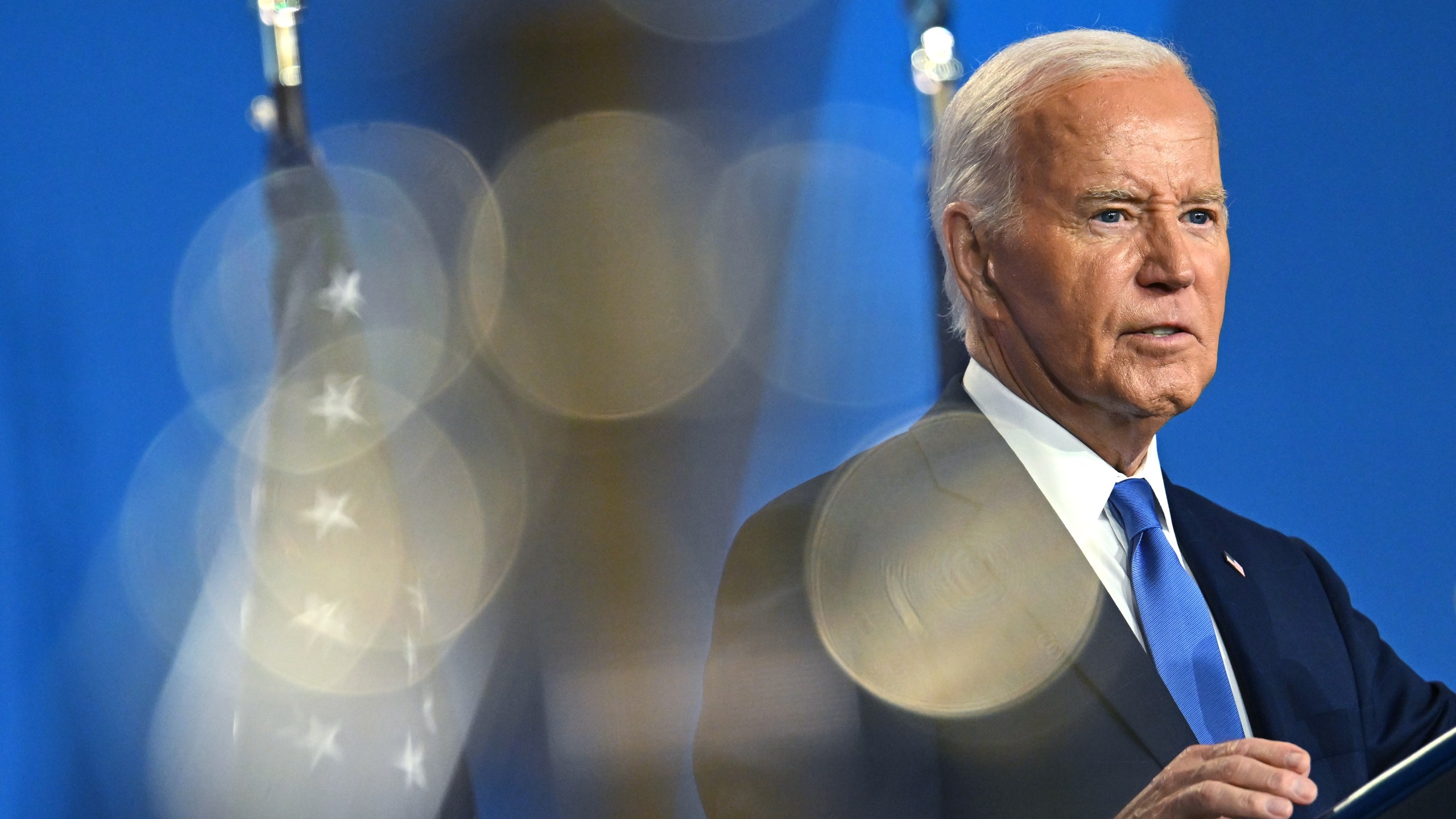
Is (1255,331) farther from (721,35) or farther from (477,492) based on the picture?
(477,492)

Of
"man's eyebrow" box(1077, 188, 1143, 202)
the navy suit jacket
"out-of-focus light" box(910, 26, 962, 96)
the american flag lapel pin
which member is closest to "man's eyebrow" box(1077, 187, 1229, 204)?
"man's eyebrow" box(1077, 188, 1143, 202)

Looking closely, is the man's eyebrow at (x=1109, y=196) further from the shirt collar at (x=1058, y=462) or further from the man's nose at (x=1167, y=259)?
the shirt collar at (x=1058, y=462)

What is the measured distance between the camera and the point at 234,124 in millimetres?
1810

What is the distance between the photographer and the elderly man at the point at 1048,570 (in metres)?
1.12

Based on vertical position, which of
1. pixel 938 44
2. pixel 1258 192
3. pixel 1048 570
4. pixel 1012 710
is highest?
pixel 938 44

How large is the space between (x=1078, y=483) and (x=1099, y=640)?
18 cm

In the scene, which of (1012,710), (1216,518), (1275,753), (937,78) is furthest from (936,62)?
(1275,753)

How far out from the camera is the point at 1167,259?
120 centimetres

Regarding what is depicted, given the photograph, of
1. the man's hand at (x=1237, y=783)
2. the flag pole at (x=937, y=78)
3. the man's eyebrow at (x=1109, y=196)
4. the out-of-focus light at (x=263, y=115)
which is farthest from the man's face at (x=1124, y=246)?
the out-of-focus light at (x=263, y=115)

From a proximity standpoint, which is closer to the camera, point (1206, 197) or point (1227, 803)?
point (1227, 803)

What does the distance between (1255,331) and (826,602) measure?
3.76ft

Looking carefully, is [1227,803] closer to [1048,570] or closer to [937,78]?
[1048,570]

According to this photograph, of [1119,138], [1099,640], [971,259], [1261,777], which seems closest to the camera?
[1261,777]

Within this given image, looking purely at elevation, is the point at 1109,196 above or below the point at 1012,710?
above
